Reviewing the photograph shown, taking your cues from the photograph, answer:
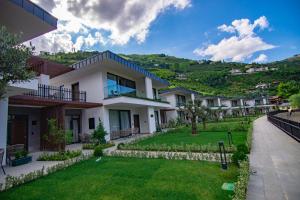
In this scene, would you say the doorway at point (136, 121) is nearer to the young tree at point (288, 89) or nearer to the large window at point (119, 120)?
the large window at point (119, 120)

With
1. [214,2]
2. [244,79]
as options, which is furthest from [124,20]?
[244,79]

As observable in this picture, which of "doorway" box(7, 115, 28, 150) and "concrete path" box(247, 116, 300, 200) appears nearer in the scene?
"concrete path" box(247, 116, 300, 200)

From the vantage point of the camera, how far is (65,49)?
60656mm

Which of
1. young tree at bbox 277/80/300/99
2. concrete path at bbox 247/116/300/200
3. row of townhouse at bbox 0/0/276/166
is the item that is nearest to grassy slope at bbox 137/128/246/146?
concrete path at bbox 247/116/300/200

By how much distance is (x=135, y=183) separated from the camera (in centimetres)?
539

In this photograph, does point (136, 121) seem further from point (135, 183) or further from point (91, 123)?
point (135, 183)

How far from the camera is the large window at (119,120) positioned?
59.1 feet

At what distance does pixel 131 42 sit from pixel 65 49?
42.0m

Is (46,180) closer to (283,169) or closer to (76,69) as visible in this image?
(283,169)

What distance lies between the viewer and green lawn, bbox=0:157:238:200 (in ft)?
15.1

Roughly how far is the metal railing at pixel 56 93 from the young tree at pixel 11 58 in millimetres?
8803

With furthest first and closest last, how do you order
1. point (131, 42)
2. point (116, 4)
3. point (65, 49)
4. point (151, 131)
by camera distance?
point (65, 49), point (131, 42), point (151, 131), point (116, 4)

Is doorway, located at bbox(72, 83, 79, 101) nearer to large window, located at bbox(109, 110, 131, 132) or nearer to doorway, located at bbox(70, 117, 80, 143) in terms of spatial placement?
doorway, located at bbox(70, 117, 80, 143)

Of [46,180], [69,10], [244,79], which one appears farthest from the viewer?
[244,79]
